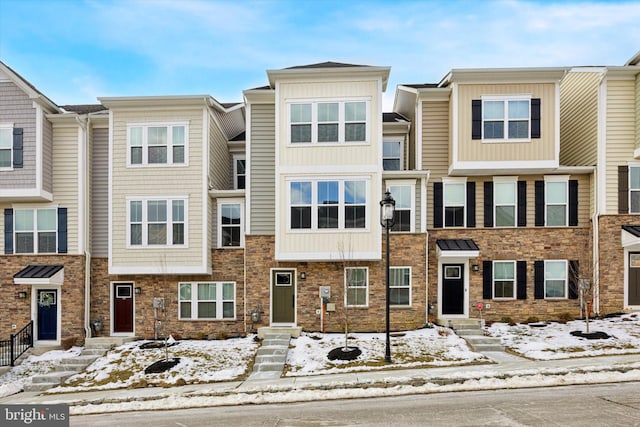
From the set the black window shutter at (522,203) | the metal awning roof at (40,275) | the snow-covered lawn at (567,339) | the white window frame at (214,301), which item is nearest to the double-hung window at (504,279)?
the snow-covered lawn at (567,339)

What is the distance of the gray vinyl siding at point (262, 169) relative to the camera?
1569cm

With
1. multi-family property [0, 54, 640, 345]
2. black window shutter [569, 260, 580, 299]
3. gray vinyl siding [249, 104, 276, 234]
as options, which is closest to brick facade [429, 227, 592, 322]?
multi-family property [0, 54, 640, 345]

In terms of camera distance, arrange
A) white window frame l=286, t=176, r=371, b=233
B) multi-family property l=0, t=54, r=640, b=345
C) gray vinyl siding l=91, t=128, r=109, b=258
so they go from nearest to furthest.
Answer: white window frame l=286, t=176, r=371, b=233, multi-family property l=0, t=54, r=640, b=345, gray vinyl siding l=91, t=128, r=109, b=258

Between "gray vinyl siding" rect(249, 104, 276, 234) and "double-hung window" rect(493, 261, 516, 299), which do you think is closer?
"gray vinyl siding" rect(249, 104, 276, 234)

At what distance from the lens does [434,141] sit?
16625mm

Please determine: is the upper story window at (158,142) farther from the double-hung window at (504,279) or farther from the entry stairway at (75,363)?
the double-hung window at (504,279)

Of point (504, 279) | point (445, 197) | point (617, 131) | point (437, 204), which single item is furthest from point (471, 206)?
point (617, 131)

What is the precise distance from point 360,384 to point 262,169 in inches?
332

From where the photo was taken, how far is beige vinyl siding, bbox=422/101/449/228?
1652 cm

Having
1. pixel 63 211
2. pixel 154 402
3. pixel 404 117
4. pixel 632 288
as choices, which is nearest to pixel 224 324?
pixel 154 402

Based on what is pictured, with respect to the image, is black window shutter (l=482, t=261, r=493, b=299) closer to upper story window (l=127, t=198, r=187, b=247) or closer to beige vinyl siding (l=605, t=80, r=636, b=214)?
beige vinyl siding (l=605, t=80, r=636, b=214)

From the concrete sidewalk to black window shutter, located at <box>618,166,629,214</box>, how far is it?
6319 mm

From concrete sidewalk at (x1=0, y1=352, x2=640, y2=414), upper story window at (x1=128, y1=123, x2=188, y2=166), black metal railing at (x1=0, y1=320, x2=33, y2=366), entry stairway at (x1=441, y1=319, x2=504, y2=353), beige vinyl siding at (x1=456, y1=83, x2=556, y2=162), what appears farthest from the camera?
upper story window at (x1=128, y1=123, x2=188, y2=166)

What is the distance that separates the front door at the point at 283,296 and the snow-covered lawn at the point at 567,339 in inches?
268
